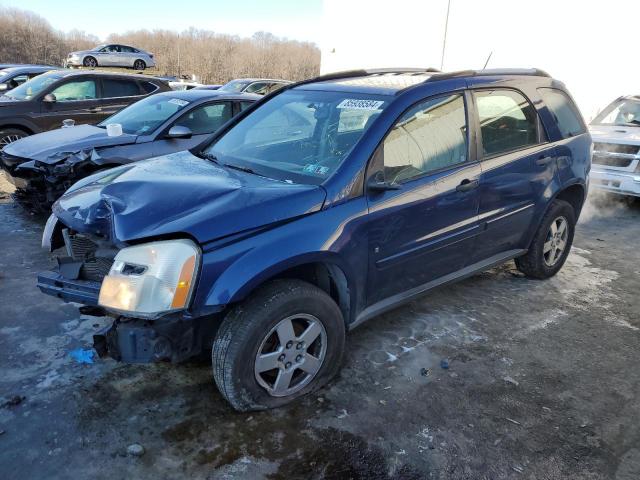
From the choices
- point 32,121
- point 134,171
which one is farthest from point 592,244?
point 32,121

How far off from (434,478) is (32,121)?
27.1ft

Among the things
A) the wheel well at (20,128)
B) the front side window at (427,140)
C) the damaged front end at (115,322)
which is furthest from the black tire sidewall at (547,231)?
the wheel well at (20,128)

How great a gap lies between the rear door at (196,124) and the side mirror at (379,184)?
3.63 meters

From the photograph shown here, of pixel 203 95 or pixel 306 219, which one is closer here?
pixel 306 219

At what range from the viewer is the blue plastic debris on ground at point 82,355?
319cm

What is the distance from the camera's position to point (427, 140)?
10.9ft

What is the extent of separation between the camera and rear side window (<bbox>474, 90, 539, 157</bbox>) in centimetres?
367

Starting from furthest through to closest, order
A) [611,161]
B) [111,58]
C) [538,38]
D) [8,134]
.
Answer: [111,58], [538,38], [8,134], [611,161]

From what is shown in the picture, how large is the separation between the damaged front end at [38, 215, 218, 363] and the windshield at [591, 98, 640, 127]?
26.7ft

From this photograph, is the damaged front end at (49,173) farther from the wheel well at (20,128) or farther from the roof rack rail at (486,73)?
the roof rack rail at (486,73)

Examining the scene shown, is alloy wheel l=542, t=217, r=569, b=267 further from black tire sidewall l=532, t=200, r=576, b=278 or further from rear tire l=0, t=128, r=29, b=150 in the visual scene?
rear tire l=0, t=128, r=29, b=150

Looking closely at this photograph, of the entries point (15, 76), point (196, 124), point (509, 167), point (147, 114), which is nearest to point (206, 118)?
point (196, 124)

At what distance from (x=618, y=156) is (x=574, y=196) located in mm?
3497

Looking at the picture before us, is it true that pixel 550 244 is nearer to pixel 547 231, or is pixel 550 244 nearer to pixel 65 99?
pixel 547 231
